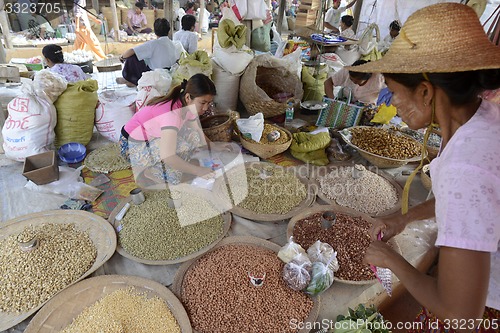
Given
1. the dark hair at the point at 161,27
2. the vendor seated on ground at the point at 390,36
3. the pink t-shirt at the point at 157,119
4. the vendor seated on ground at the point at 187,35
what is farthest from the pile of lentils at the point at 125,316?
the vendor seated on ground at the point at 390,36

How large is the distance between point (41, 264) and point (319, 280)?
142 cm

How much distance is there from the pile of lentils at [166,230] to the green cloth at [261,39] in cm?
365

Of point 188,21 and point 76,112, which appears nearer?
point 76,112

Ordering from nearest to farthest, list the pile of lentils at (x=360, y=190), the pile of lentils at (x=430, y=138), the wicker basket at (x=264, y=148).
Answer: the pile of lentils at (x=360, y=190)
the wicker basket at (x=264, y=148)
the pile of lentils at (x=430, y=138)

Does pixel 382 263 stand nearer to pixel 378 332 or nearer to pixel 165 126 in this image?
pixel 378 332

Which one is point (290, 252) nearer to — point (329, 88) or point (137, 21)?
point (329, 88)

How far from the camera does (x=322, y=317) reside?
159cm

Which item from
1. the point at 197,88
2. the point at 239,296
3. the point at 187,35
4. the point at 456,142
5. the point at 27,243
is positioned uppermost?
the point at 456,142

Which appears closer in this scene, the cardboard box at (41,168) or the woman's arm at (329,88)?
the cardboard box at (41,168)

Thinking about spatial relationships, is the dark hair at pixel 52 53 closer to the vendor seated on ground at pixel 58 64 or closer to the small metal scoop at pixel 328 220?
the vendor seated on ground at pixel 58 64

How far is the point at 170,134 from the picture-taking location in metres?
2.18

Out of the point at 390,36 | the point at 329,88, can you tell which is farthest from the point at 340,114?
the point at 390,36

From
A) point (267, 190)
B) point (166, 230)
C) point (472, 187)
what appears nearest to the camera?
point (472, 187)

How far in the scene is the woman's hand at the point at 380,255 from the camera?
1.03 m
